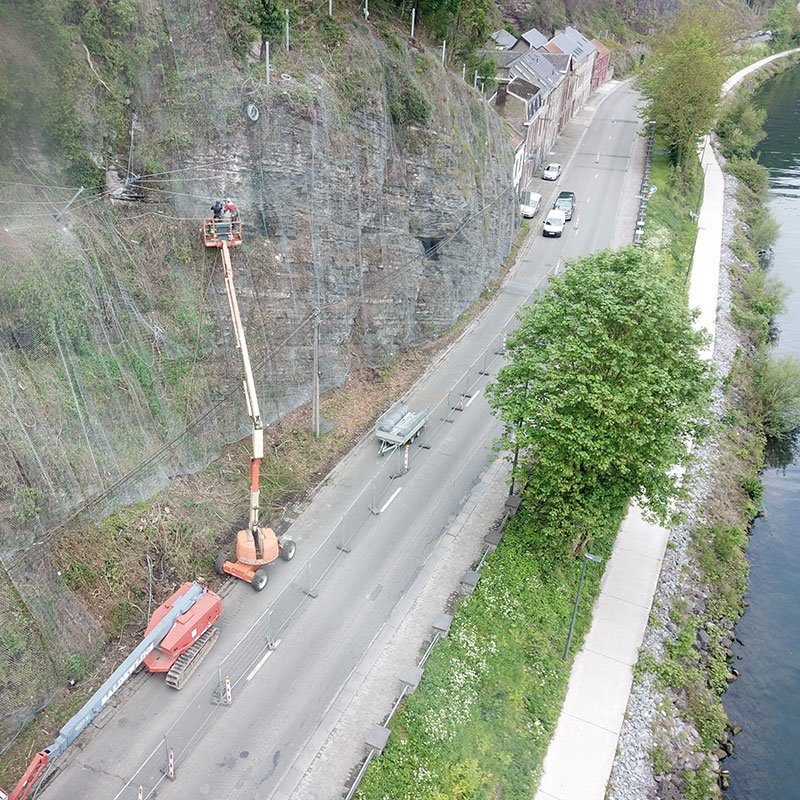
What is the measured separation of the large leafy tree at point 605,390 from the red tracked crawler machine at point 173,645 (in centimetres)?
1201

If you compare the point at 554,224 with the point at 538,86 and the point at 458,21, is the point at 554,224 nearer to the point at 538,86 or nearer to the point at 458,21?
the point at 458,21

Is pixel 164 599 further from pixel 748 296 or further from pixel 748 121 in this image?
pixel 748 121

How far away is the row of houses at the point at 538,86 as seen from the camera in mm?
59000

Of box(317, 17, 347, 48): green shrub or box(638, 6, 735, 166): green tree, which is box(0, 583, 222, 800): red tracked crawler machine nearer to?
box(317, 17, 347, 48): green shrub

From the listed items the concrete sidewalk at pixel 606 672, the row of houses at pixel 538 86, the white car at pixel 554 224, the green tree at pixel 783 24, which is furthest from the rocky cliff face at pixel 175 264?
the green tree at pixel 783 24

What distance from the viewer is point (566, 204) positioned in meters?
58.6

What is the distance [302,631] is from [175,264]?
1387 cm

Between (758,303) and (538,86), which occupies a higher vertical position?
(538,86)

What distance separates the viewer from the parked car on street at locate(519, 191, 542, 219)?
57.5 meters

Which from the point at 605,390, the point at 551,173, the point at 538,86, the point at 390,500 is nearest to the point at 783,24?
the point at 538,86

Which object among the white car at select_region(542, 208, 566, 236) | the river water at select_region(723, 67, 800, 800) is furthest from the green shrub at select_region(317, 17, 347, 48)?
the river water at select_region(723, 67, 800, 800)

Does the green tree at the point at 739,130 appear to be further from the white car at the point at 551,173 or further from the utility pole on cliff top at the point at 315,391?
the utility pole on cliff top at the point at 315,391

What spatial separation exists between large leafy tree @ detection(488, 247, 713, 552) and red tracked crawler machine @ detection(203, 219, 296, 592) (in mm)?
9124

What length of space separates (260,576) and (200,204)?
13.9 metres
